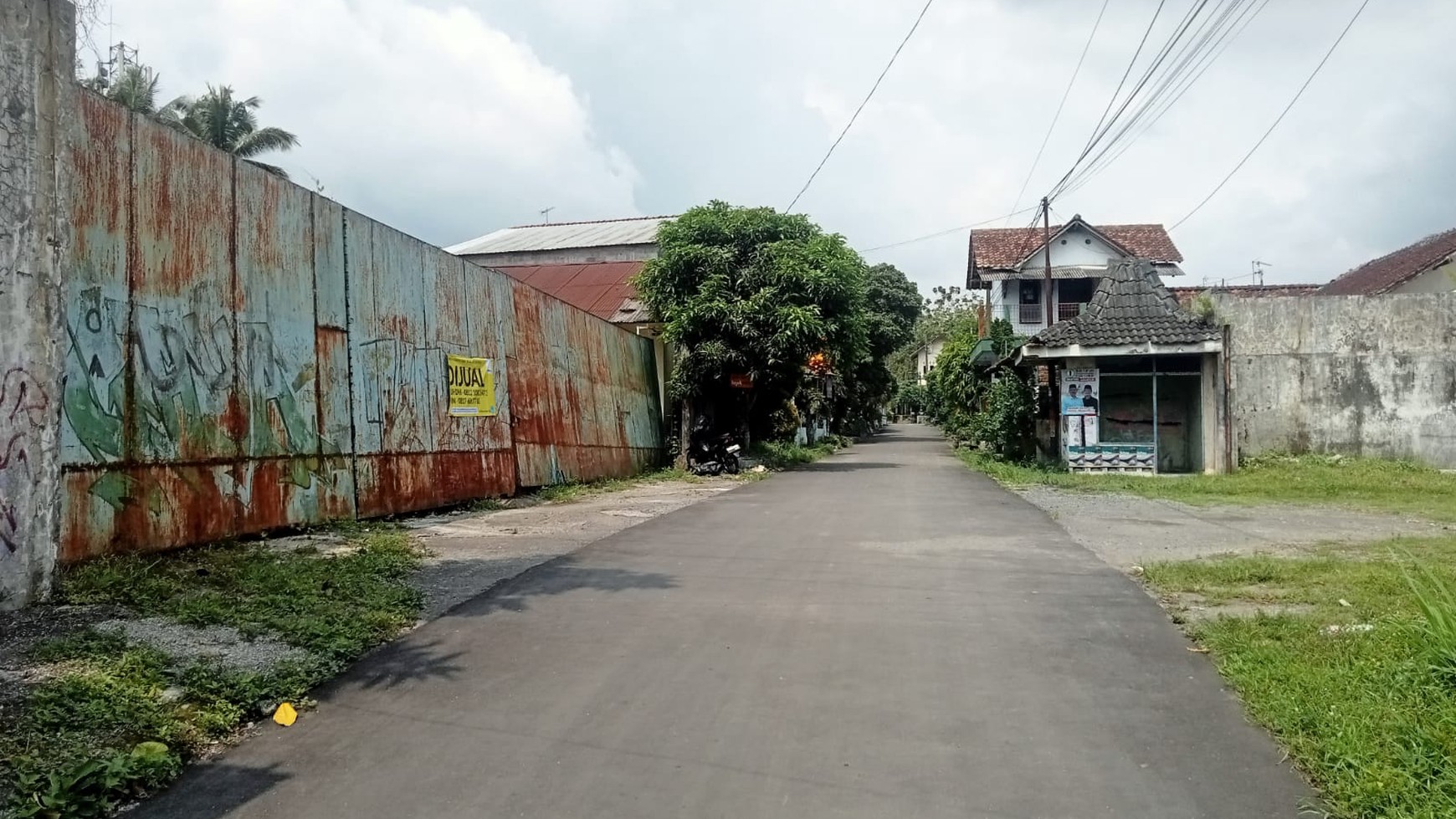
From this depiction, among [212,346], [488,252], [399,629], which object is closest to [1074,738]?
[399,629]

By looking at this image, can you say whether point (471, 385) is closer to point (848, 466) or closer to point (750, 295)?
point (750, 295)

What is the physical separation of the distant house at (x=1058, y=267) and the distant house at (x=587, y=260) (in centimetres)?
1450

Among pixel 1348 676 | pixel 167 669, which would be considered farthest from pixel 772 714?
pixel 167 669

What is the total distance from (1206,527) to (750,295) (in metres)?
12.1

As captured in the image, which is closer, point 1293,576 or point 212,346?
point 1293,576

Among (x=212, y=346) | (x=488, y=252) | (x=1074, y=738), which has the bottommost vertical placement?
(x=1074, y=738)

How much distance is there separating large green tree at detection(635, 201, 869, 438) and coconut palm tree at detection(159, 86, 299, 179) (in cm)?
1851

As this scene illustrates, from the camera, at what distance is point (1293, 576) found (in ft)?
25.0

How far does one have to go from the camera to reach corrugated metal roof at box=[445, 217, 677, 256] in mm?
34938

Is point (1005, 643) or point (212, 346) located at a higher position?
point (212, 346)

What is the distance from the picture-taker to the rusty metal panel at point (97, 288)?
6.97 metres

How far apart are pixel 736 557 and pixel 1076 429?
1276 cm

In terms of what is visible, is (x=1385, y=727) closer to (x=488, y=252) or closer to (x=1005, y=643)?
(x=1005, y=643)

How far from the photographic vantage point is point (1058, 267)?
1582 inches
